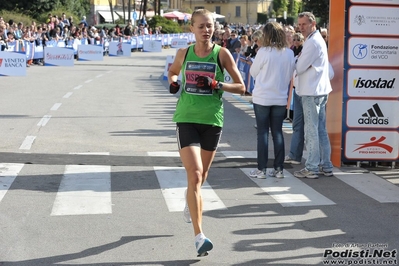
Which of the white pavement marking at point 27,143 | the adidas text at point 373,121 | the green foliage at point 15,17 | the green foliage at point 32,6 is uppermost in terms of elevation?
the green foliage at point 32,6

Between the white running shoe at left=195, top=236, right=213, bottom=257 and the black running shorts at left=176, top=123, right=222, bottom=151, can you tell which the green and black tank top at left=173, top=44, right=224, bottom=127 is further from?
the white running shoe at left=195, top=236, right=213, bottom=257

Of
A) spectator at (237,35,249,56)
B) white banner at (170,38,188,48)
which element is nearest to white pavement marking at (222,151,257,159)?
spectator at (237,35,249,56)

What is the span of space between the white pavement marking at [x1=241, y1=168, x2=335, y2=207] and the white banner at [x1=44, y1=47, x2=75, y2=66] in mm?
25089

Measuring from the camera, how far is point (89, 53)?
38625 millimetres

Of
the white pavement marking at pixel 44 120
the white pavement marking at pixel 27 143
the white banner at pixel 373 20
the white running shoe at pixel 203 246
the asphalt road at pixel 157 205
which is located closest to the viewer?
the white running shoe at pixel 203 246

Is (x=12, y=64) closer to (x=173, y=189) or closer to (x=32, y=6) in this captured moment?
(x=173, y=189)

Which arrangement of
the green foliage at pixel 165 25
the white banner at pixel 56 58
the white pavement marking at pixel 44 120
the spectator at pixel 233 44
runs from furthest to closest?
the green foliage at pixel 165 25 → the white banner at pixel 56 58 → the spectator at pixel 233 44 → the white pavement marking at pixel 44 120

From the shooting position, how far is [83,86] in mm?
22719

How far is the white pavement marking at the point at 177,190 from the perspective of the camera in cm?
773

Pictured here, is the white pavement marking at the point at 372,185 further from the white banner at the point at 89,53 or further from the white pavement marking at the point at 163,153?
the white banner at the point at 89,53

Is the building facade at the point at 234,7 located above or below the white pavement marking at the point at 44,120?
above

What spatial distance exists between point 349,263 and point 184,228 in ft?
5.49

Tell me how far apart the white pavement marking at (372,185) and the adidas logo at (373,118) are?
0.80 m

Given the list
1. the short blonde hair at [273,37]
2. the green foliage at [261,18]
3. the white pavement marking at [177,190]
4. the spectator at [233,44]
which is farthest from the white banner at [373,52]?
the green foliage at [261,18]
